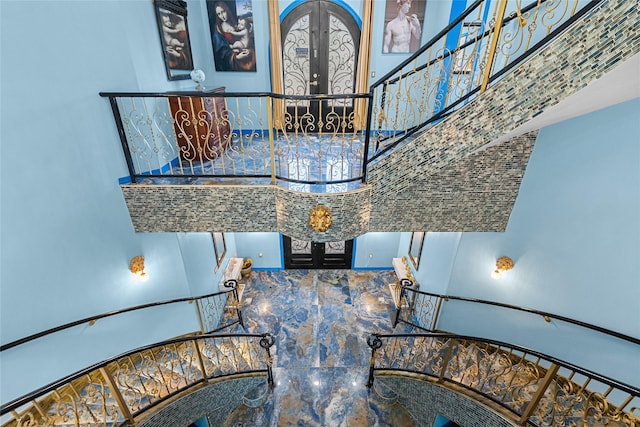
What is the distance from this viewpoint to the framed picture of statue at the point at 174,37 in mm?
3653

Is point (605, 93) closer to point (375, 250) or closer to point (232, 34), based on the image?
point (375, 250)

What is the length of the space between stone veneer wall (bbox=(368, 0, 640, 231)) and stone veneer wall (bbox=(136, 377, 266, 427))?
2701 millimetres

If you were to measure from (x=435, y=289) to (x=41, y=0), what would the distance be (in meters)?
5.79

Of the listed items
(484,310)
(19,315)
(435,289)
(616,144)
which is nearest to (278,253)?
(435,289)

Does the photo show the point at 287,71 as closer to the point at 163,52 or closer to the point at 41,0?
the point at 163,52

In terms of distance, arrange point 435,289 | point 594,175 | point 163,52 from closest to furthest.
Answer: point 594,175 < point 163,52 < point 435,289

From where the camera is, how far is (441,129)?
2869mm

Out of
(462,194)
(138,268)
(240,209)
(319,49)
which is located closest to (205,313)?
(138,268)

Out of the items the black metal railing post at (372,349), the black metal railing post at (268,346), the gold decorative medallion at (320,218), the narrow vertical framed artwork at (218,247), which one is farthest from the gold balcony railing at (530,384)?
the narrow vertical framed artwork at (218,247)

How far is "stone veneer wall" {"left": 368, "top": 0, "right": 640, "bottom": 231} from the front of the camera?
188cm

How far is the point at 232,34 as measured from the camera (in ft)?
16.9

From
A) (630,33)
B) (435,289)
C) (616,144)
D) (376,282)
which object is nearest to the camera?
(630,33)

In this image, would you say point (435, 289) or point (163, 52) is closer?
point (163, 52)

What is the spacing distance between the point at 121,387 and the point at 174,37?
4363mm
